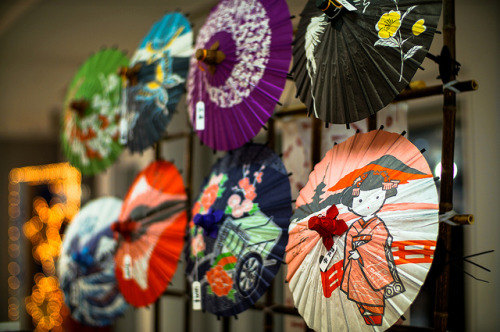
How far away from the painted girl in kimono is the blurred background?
0.97 feet

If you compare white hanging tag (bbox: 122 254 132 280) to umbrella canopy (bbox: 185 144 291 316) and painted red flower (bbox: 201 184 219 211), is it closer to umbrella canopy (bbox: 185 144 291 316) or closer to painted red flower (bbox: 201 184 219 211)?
umbrella canopy (bbox: 185 144 291 316)

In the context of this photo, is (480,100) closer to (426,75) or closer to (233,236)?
(426,75)

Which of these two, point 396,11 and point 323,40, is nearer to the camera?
point 396,11

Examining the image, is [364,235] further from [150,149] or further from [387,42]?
[150,149]

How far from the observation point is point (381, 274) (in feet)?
4.96

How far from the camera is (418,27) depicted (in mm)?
1528

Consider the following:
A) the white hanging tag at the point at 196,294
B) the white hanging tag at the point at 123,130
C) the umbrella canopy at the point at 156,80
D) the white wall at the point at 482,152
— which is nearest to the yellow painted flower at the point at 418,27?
the white wall at the point at 482,152

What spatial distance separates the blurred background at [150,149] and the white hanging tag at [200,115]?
0.38m

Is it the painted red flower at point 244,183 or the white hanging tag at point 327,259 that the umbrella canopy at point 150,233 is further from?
the white hanging tag at point 327,259

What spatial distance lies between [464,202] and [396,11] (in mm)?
1406

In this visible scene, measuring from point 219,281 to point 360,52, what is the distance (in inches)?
41.2

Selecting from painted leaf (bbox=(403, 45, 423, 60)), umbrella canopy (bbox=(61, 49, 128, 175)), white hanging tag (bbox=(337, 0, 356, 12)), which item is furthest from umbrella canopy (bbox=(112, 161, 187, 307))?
painted leaf (bbox=(403, 45, 423, 60))

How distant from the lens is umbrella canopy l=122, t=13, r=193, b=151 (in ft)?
8.00

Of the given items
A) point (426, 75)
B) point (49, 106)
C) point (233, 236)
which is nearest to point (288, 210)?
point (233, 236)
